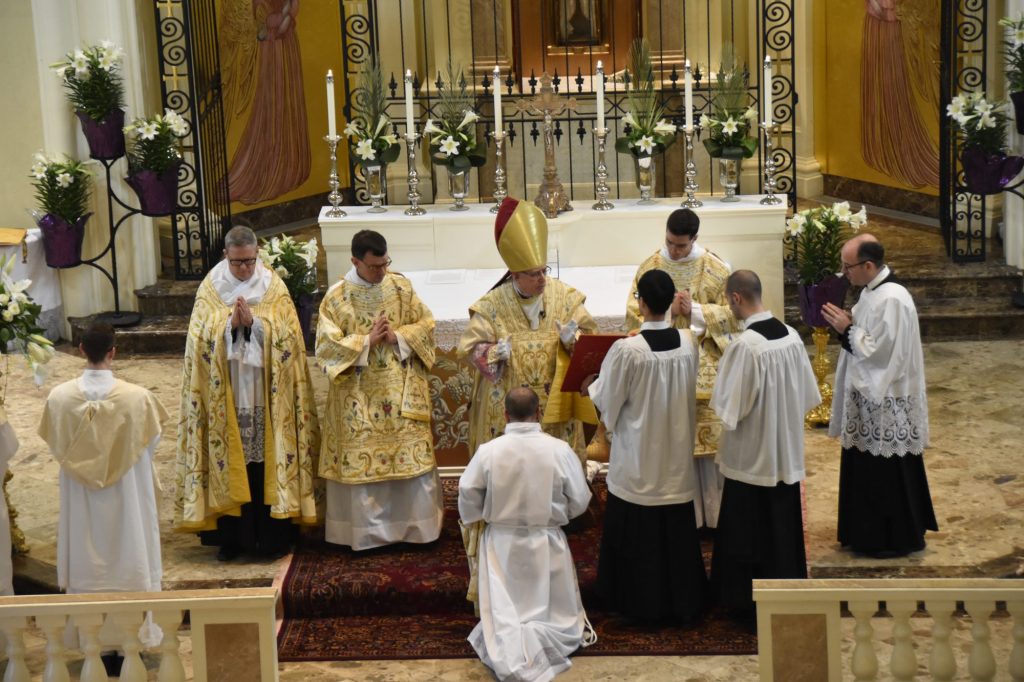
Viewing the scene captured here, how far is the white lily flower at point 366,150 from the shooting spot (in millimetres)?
9695

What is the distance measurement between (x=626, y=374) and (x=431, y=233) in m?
2.78

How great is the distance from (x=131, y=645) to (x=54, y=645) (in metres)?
0.29

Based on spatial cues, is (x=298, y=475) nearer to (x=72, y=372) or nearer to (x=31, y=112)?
(x=72, y=372)

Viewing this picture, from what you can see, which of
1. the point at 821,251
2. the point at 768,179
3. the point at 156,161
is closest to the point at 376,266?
the point at 768,179

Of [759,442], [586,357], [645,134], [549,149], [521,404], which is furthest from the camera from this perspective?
[645,134]

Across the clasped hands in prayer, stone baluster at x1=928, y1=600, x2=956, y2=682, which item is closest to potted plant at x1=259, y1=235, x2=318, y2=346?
the clasped hands in prayer

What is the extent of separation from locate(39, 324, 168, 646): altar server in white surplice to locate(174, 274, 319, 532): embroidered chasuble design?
66 centimetres

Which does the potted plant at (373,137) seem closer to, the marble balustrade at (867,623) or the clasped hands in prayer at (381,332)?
the clasped hands in prayer at (381,332)

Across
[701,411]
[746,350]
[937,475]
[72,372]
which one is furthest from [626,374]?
[72,372]

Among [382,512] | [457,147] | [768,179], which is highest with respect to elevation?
[457,147]

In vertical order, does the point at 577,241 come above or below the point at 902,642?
above

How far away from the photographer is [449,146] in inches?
382

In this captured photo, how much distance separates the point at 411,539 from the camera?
26.8 ft

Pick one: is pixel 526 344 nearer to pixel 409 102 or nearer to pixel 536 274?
pixel 536 274
